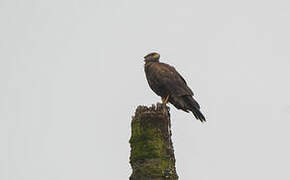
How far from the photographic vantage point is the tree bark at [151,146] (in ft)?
21.5

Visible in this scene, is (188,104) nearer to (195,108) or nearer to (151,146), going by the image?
(195,108)

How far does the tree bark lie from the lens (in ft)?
21.5

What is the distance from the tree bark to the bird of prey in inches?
210

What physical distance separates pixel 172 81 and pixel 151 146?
21.5ft

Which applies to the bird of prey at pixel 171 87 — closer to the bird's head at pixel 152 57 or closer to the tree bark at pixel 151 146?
the bird's head at pixel 152 57

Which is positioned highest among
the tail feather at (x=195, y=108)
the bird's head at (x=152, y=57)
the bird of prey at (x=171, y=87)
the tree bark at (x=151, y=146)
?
the bird's head at (x=152, y=57)

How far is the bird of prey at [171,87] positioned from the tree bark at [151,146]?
5.33 m

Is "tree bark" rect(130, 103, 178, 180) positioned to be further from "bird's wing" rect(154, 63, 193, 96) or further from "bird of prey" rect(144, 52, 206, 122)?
"bird's wing" rect(154, 63, 193, 96)

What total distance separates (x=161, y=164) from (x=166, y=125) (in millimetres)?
799

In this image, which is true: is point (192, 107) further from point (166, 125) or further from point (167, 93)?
point (166, 125)

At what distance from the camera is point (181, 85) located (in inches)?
520

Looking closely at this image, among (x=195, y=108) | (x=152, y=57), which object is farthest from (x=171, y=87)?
(x=152, y=57)

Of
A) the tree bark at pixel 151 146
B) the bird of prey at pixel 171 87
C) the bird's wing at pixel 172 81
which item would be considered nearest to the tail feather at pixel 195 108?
the bird of prey at pixel 171 87

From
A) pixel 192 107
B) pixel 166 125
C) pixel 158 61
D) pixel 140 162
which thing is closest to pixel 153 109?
pixel 166 125
